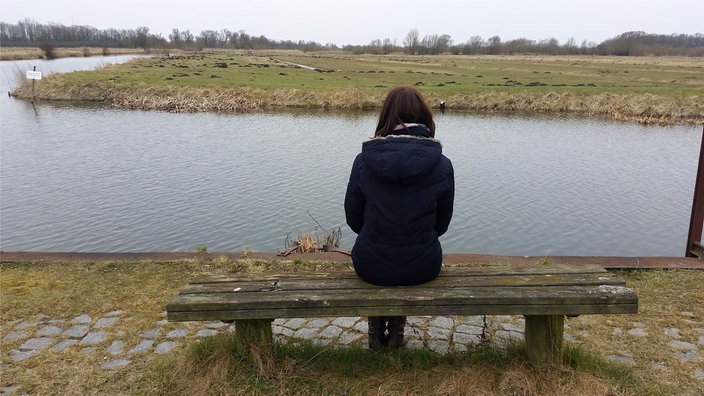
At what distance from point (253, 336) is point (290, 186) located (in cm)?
892

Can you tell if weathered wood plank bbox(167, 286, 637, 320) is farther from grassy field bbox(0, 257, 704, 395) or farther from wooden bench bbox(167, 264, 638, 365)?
grassy field bbox(0, 257, 704, 395)

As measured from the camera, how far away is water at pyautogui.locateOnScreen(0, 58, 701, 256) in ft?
30.6

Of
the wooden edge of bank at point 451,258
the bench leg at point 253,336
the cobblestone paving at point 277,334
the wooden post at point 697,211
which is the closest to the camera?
the bench leg at point 253,336

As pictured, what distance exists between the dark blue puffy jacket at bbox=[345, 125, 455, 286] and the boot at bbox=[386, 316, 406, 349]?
0.54 m

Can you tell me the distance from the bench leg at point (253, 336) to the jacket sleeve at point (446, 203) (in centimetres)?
134

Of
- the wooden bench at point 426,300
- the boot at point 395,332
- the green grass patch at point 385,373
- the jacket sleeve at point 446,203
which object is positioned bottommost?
the green grass patch at point 385,373

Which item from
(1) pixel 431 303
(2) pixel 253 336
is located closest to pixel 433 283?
(1) pixel 431 303

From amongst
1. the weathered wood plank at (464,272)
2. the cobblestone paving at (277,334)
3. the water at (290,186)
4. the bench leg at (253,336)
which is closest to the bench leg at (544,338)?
the weathered wood plank at (464,272)

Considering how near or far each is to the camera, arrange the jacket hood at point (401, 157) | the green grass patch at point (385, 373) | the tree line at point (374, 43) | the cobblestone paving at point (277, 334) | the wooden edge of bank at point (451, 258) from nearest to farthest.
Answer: the jacket hood at point (401, 157) < the green grass patch at point (385, 373) < the cobblestone paving at point (277, 334) < the wooden edge of bank at point (451, 258) < the tree line at point (374, 43)

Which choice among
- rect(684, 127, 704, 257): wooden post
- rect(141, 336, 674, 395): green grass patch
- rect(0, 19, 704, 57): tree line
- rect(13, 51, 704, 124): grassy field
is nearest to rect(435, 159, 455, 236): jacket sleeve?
rect(141, 336, 674, 395): green grass patch

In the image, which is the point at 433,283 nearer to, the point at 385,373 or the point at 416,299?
the point at 416,299

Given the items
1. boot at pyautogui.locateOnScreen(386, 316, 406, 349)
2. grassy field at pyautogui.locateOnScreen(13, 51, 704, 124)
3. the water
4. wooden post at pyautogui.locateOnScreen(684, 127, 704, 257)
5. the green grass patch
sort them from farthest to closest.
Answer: grassy field at pyautogui.locateOnScreen(13, 51, 704, 124), the water, wooden post at pyautogui.locateOnScreen(684, 127, 704, 257), boot at pyautogui.locateOnScreen(386, 316, 406, 349), the green grass patch

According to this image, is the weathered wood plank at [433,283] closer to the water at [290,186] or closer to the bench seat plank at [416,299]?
the bench seat plank at [416,299]

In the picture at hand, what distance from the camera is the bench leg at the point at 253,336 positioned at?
344 cm
